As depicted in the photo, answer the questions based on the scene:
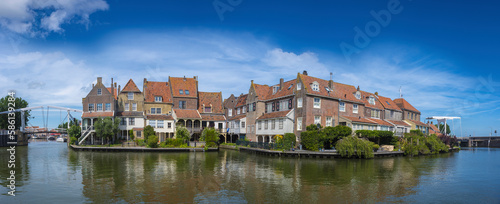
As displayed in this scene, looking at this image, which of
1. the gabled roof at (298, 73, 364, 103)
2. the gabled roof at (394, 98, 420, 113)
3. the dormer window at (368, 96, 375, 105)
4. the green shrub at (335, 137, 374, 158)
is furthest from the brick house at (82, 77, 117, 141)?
the gabled roof at (394, 98, 420, 113)

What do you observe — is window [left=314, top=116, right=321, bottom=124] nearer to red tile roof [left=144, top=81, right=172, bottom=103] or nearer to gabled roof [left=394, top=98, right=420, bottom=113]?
gabled roof [left=394, top=98, right=420, bottom=113]

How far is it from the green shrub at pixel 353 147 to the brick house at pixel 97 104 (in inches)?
1645

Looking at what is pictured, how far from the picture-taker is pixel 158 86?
7088 centimetres

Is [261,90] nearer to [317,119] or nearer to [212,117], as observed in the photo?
[212,117]

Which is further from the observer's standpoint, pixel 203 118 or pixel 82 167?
pixel 203 118

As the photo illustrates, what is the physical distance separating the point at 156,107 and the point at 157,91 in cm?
391

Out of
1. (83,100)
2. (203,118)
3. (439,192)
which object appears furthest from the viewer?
(203,118)

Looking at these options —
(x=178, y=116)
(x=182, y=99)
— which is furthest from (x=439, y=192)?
(x=182, y=99)

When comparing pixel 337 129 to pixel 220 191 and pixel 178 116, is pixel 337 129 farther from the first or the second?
pixel 178 116

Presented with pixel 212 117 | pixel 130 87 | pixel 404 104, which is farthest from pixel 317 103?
pixel 130 87

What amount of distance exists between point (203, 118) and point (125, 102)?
641 inches

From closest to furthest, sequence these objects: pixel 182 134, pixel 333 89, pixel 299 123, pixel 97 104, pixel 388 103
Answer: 1. pixel 299 123
2. pixel 333 89
3. pixel 182 134
4. pixel 97 104
5. pixel 388 103

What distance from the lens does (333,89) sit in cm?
5659

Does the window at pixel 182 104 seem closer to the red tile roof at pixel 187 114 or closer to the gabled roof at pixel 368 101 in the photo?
the red tile roof at pixel 187 114
